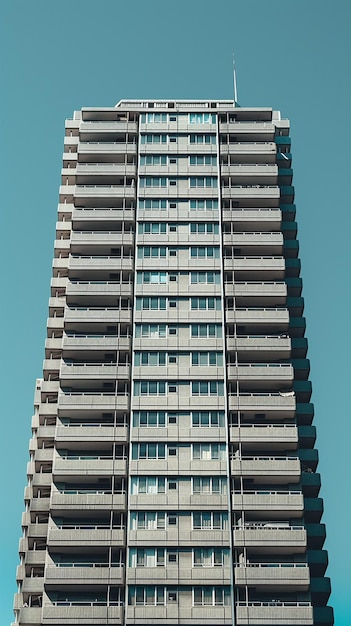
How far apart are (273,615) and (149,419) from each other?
2189cm

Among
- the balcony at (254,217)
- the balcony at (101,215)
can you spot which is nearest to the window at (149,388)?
the balcony at (101,215)

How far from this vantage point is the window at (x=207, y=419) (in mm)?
90562

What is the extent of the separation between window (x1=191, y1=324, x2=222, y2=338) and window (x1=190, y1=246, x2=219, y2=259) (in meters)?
8.83

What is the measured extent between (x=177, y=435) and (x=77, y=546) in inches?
554

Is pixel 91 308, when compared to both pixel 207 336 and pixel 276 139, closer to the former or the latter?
pixel 207 336

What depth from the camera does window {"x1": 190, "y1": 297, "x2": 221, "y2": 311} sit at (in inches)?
3836

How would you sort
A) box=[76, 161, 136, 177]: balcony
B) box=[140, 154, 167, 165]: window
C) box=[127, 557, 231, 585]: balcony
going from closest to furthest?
box=[127, 557, 231, 585]: balcony < box=[76, 161, 136, 177]: balcony < box=[140, 154, 167, 165]: window

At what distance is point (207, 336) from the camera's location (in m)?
95.8

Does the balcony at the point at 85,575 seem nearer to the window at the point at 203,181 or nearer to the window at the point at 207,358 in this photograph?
the window at the point at 207,358

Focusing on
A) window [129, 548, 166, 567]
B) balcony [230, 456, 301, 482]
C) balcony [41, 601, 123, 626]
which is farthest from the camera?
balcony [230, 456, 301, 482]

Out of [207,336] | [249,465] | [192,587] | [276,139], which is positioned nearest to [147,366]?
[207,336]

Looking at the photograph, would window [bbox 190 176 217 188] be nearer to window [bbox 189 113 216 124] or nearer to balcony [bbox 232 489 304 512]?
window [bbox 189 113 216 124]

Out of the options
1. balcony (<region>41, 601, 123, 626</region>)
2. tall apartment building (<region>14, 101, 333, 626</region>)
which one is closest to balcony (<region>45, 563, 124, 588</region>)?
tall apartment building (<region>14, 101, 333, 626</region>)

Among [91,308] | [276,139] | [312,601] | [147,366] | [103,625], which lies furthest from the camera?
[276,139]
